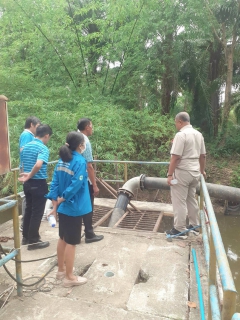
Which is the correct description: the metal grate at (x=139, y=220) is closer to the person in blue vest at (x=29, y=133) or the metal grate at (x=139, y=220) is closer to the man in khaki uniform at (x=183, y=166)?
the man in khaki uniform at (x=183, y=166)

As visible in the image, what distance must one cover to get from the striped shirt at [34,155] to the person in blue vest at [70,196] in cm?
79

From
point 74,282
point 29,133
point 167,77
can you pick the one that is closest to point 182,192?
point 74,282

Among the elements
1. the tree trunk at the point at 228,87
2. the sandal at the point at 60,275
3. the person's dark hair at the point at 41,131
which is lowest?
the sandal at the point at 60,275

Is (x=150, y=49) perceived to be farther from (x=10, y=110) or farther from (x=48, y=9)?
(x=10, y=110)

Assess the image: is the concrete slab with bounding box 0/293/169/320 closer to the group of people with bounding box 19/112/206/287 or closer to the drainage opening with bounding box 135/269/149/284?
the group of people with bounding box 19/112/206/287

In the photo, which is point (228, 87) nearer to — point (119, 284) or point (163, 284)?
point (163, 284)

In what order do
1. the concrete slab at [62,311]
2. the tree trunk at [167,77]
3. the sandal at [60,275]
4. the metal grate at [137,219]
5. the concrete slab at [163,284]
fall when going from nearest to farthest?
the concrete slab at [62,311] → the concrete slab at [163,284] → the sandal at [60,275] → the metal grate at [137,219] → the tree trunk at [167,77]

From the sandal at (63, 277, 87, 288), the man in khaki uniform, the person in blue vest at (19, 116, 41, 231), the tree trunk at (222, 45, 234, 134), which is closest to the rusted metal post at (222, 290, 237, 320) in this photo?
the sandal at (63, 277, 87, 288)

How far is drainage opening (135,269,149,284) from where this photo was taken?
3.03 meters

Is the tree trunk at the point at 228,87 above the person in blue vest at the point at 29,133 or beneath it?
above

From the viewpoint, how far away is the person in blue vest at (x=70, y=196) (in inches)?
107

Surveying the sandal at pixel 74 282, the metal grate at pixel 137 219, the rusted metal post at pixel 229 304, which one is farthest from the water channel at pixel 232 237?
the rusted metal post at pixel 229 304

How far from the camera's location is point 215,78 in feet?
47.5

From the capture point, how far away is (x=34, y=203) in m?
3.67
